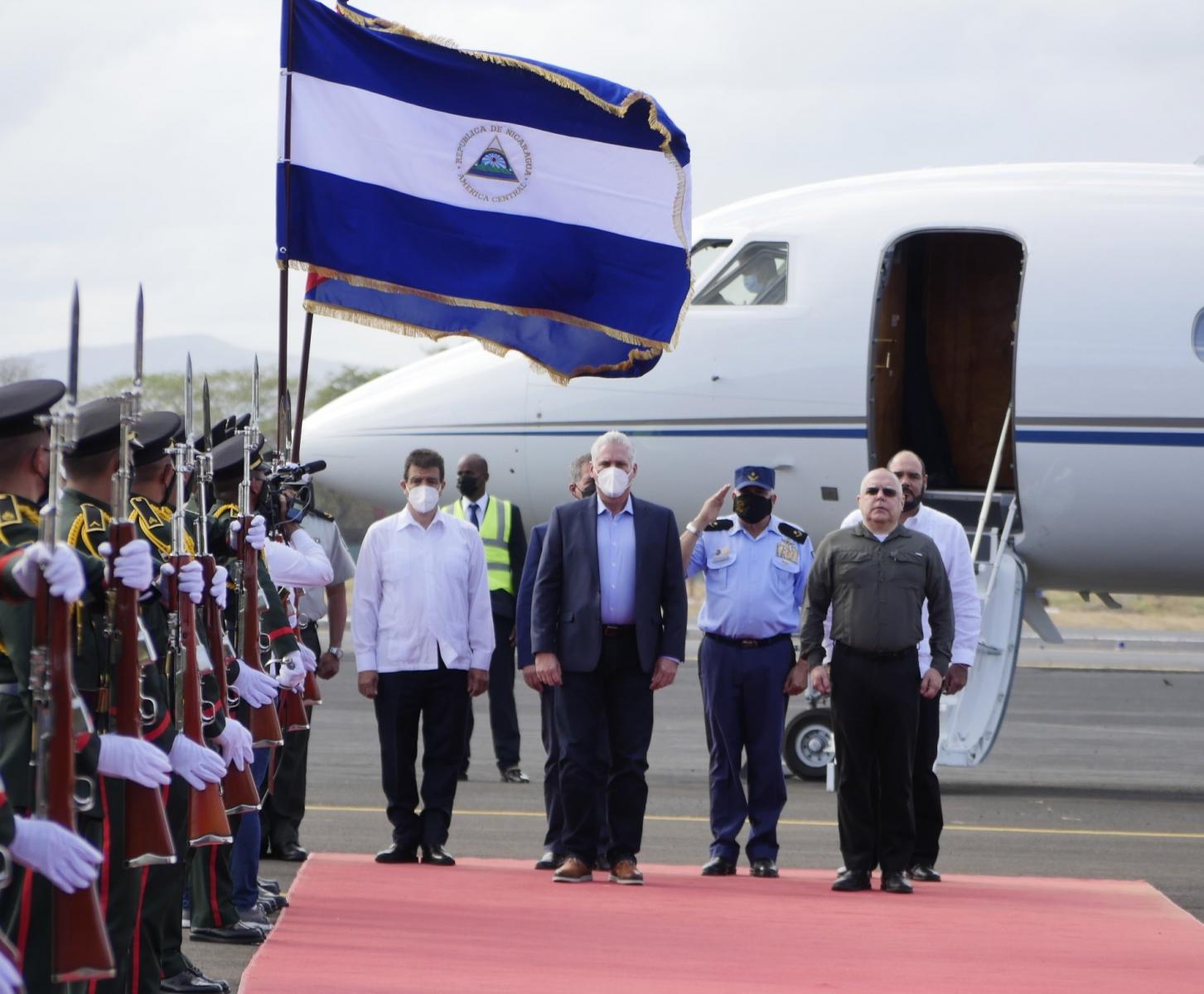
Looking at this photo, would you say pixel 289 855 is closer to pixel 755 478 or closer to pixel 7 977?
pixel 755 478

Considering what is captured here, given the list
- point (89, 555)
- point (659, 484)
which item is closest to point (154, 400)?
point (659, 484)

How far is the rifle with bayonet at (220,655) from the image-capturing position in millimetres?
5641

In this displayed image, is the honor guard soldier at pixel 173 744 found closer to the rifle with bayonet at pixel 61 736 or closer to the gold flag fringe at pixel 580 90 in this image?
the rifle with bayonet at pixel 61 736

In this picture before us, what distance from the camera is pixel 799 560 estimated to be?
8930 mm

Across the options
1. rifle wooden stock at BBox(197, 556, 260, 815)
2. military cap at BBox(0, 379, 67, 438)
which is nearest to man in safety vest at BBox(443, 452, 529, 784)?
rifle wooden stock at BBox(197, 556, 260, 815)

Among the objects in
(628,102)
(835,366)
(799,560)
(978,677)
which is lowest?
(978,677)

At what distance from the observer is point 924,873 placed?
8.34 metres

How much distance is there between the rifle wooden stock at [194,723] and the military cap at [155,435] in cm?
37

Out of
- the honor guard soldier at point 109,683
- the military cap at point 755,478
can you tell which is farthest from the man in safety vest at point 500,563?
the honor guard soldier at point 109,683

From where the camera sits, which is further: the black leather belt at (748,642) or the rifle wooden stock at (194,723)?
the black leather belt at (748,642)

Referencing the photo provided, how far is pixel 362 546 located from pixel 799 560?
1972 millimetres

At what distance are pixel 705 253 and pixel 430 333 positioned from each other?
12.8 feet

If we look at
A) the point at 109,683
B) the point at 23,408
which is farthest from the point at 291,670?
the point at 23,408

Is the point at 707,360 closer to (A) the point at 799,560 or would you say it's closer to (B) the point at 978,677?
(B) the point at 978,677
